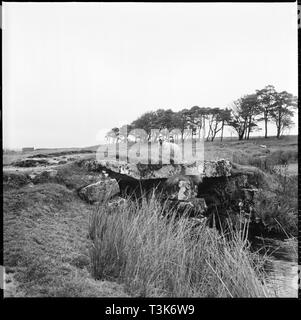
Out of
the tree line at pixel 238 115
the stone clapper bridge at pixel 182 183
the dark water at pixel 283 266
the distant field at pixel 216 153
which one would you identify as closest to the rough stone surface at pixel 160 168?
the stone clapper bridge at pixel 182 183

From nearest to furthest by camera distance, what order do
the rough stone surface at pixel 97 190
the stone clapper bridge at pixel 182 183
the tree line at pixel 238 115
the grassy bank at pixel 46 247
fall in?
the grassy bank at pixel 46 247 → the rough stone surface at pixel 97 190 → the stone clapper bridge at pixel 182 183 → the tree line at pixel 238 115

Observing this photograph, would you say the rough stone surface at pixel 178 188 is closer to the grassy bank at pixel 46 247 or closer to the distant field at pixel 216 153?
the distant field at pixel 216 153

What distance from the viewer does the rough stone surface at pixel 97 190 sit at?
809cm

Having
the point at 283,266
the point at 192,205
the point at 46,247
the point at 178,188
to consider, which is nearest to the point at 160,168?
the point at 178,188

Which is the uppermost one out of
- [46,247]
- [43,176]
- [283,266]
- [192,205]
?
[43,176]

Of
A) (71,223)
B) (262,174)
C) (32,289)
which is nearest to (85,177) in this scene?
(71,223)

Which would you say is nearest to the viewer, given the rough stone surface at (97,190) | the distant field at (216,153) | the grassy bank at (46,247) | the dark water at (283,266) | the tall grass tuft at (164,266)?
the grassy bank at (46,247)

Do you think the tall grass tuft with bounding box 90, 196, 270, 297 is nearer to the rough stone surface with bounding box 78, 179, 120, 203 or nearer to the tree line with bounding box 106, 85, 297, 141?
the rough stone surface with bounding box 78, 179, 120, 203

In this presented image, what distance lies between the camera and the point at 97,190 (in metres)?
8.28

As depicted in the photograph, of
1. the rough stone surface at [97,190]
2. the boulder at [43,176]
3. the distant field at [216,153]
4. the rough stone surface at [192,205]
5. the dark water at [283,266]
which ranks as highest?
the distant field at [216,153]

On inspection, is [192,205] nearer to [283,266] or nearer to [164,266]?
[283,266]

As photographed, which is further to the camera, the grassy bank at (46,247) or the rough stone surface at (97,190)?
the rough stone surface at (97,190)
